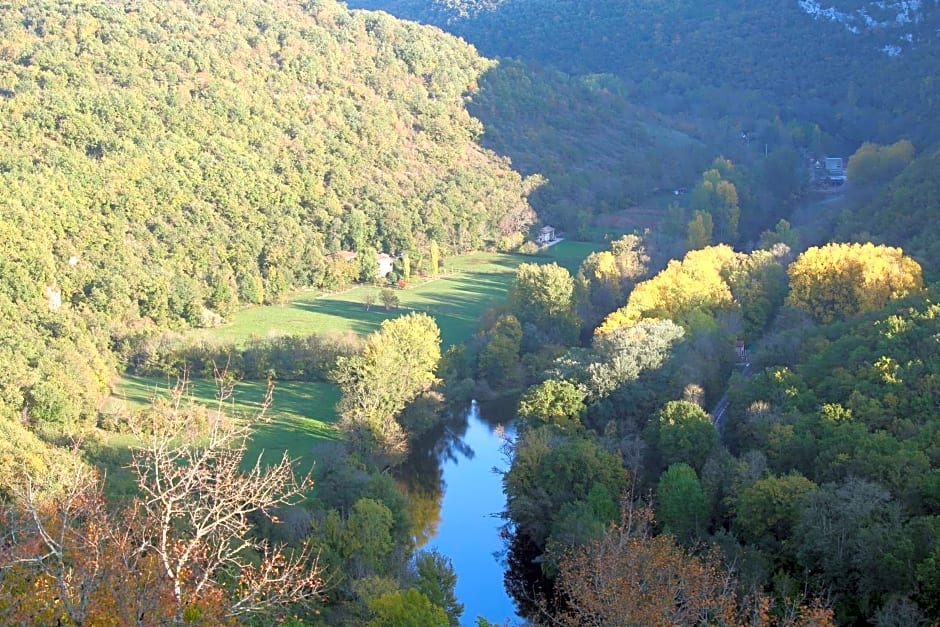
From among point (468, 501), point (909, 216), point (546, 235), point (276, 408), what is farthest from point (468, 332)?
point (909, 216)

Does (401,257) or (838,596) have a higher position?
(401,257)

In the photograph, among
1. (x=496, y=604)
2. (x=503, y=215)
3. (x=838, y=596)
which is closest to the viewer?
(x=838, y=596)

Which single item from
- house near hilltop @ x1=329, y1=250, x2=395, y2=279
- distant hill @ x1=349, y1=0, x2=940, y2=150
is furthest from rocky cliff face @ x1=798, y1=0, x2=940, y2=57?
house near hilltop @ x1=329, y1=250, x2=395, y2=279

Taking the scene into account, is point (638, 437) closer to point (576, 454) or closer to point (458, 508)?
point (576, 454)

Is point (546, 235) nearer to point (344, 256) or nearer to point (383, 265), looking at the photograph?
point (383, 265)

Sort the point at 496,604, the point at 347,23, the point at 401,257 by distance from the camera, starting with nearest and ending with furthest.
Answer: the point at 496,604 → the point at 401,257 → the point at 347,23

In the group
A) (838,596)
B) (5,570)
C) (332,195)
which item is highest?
(332,195)

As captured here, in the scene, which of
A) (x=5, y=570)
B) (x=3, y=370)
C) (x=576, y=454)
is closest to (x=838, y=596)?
(x=576, y=454)

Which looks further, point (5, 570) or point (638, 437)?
point (638, 437)
